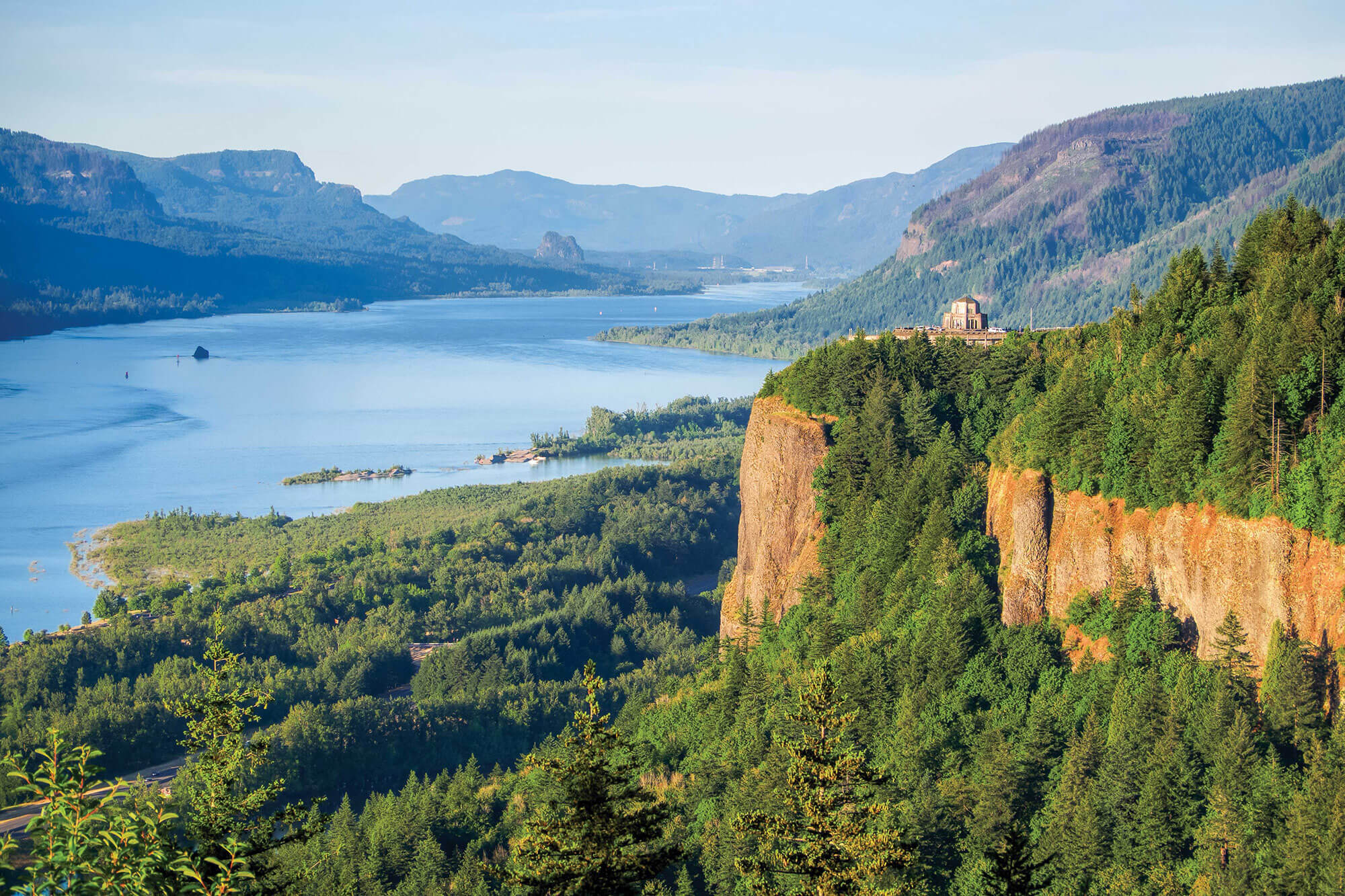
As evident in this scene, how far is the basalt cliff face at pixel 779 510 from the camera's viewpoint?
44.6 m

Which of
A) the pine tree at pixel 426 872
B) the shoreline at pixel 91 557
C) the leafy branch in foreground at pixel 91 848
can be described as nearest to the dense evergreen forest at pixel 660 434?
the shoreline at pixel 91 557

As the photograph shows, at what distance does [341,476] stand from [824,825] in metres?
98.6

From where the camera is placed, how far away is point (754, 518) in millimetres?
46844

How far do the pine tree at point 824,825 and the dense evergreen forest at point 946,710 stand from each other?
47mm

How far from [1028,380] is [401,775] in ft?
92.0

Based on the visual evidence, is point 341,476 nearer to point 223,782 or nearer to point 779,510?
point 779,510

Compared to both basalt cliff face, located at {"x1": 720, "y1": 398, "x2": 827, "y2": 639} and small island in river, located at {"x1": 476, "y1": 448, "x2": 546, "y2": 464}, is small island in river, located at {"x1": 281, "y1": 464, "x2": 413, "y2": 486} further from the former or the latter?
basalt cliff face, located at {"x1": 720, "y1": 398, "x2": 827, "y2": 639}

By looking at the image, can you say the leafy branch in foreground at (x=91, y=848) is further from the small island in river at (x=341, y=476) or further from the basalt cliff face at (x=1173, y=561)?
the small island in river at (x=341, y=476)

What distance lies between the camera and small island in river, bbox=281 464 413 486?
10900 centimetres

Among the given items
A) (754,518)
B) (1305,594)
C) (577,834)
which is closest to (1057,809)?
(1305,594)

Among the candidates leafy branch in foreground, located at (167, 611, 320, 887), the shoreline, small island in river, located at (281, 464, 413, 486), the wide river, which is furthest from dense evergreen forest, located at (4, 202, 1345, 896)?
small island in river, located at (281, 464, 413, 486)

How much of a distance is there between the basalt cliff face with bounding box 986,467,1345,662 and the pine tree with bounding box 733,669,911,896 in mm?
13399

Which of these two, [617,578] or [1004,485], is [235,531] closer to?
[617,578]

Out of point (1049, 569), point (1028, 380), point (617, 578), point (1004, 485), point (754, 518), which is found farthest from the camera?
point (617, 578)
